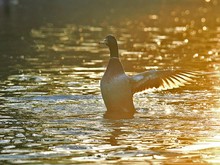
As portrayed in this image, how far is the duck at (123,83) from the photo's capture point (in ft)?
59.1

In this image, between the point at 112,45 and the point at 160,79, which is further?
the point at 160,79

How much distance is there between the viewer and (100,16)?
66.2 meters

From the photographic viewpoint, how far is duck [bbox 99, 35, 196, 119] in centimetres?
1800

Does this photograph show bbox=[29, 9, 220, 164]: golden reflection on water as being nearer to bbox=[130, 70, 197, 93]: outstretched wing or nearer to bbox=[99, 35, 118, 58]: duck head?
bbox=[130, 70, 197, 93]: outstretched wing

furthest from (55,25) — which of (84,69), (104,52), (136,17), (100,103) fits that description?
(100,103)

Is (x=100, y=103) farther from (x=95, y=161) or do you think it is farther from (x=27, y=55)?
(x=27, y=55)

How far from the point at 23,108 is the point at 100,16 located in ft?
156

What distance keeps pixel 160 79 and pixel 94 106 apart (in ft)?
6.09

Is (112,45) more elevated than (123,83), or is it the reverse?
(112,45)

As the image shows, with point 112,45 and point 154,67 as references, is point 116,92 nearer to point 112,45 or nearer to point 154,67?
point 112,45

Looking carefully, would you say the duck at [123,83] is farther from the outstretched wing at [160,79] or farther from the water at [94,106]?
the water at [94,106]

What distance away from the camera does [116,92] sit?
18.0m

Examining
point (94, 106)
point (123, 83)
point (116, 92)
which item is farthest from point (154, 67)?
point (116, 92)

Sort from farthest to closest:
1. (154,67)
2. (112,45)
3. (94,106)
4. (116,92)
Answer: (154,67), (94,106), (112,45), (116,92)
